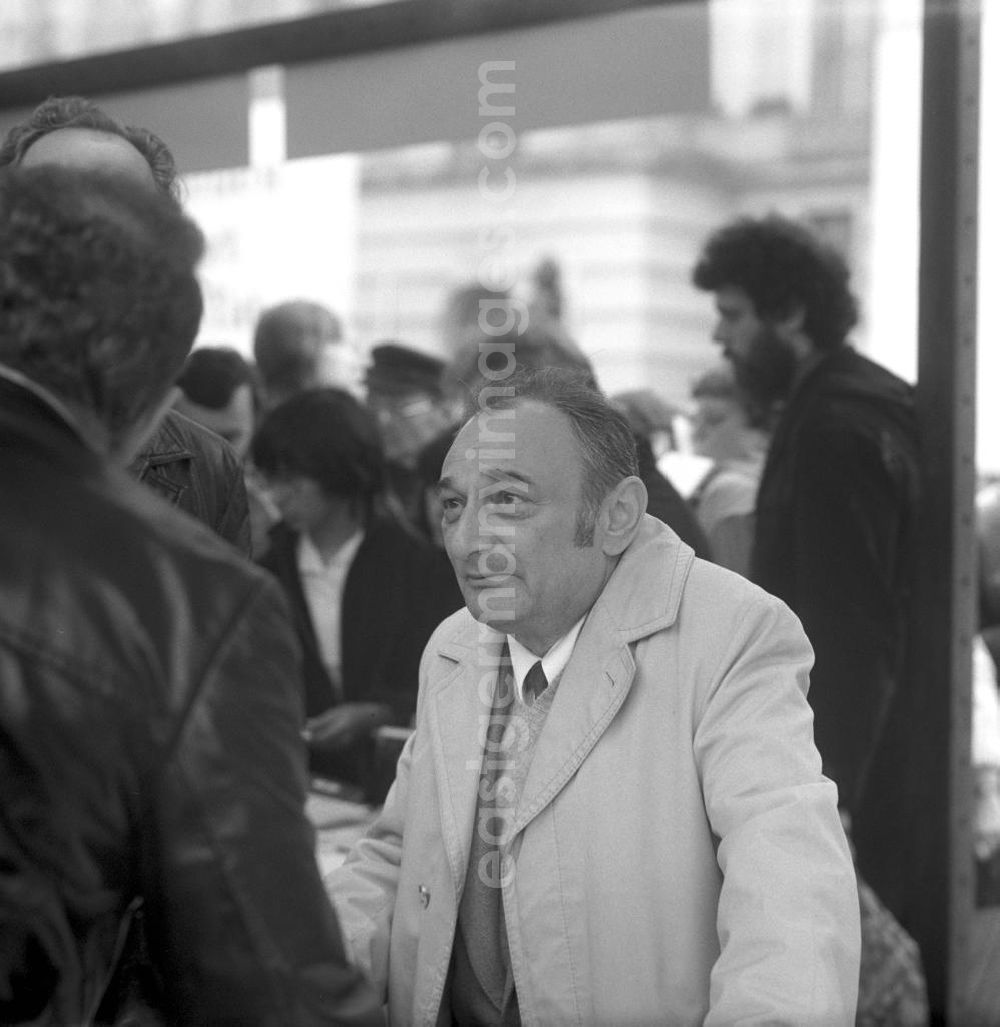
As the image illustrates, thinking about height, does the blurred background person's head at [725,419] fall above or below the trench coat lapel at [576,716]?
above

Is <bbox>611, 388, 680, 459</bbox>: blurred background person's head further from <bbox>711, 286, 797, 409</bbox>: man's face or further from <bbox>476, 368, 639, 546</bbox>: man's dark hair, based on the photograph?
<bbox>476, 368, 639, 546</bbox>: man's dark hair

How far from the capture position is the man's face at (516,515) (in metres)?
1.90

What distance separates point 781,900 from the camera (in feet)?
5.49

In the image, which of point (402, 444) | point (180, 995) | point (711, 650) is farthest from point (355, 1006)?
point (402, 444)

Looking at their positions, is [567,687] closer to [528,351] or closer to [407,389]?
[528,351]

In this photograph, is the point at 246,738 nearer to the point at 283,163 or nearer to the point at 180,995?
the point at 180,995

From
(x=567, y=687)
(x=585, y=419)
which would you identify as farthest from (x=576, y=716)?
(x=585, y=419)

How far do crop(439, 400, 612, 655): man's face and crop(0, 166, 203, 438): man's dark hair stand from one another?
75 cm

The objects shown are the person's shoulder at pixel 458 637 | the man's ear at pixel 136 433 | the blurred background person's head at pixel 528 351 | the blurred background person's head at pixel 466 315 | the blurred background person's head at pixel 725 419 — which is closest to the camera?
the man's ear at pixel 136 433

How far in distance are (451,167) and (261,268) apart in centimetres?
79

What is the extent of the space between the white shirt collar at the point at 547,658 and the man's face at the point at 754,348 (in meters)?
1.69

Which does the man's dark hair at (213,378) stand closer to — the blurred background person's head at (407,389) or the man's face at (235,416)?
the man's face at (235,416)

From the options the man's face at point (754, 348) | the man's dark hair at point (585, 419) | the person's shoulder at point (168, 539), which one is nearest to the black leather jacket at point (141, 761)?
the person's shoulder at point (168, 539)

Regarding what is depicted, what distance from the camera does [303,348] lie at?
14.3ft
